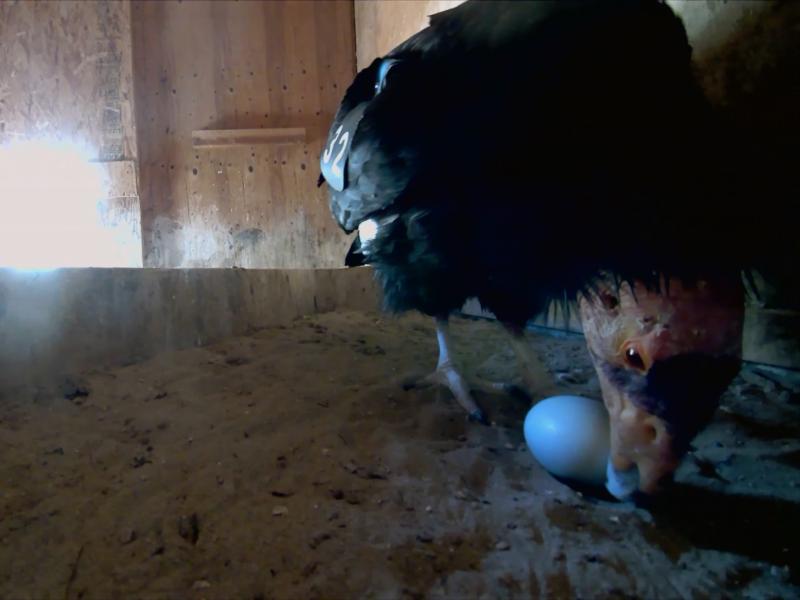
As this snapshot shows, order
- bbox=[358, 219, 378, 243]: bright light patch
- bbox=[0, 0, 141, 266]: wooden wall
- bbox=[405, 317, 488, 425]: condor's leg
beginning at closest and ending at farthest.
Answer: bbox=[405, 317, 488, 425]: condor's leg, bbox=[358, 219, 378, 243]: bright light patch, bbox=[0, 0, 141, 266]: wooden wall

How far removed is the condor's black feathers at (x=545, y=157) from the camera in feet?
4.23

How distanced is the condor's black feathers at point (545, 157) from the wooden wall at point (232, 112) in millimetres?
3236

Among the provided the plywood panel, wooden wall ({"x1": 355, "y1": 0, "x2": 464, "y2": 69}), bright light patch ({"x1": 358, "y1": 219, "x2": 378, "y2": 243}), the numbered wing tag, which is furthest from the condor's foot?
wooden wall ({"x1": 355, "y1": 0, "x2": 464, "y2": 69})

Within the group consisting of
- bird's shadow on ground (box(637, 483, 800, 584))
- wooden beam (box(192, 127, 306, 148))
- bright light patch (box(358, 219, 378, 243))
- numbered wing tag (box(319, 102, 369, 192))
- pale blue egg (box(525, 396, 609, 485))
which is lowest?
bird's shadow on ground (box(637, 483, 800, 584))

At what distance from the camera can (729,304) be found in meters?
1.12

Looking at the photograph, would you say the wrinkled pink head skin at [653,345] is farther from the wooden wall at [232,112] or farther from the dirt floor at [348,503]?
the wooden wall at [232,112]

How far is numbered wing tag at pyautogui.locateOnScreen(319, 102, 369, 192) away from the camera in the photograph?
2.11 metres

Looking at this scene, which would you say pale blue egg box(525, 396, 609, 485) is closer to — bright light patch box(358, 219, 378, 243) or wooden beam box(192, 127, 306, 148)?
bright light patch box(358, 219, 378, 243)

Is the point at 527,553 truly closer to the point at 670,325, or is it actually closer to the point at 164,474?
the point at 670,325

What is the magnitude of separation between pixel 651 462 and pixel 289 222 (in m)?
4.32

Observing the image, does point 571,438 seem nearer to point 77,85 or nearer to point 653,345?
point 653,345

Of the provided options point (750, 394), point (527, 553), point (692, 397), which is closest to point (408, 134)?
point (692, 397)

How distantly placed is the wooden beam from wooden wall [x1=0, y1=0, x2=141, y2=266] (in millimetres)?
590

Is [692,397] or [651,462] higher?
[692,397]
